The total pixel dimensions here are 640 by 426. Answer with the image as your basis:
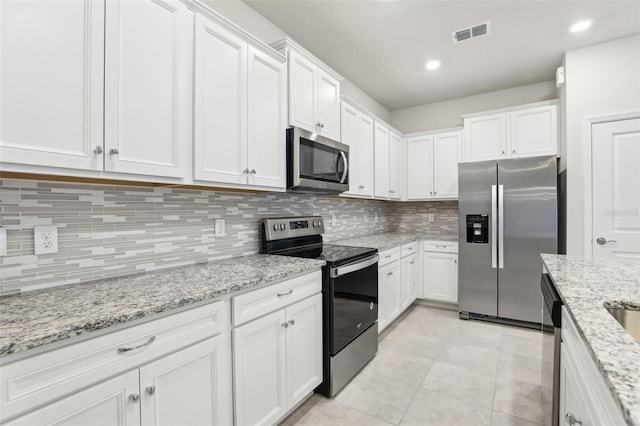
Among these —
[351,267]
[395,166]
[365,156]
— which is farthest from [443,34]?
[351,267]

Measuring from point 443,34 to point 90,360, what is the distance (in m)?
3.21

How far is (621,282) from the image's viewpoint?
4.43 feet

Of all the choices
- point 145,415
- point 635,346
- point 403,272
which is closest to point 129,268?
point 145,415

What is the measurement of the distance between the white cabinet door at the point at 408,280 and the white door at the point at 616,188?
1717mm

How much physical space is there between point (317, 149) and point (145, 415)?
1.84 meters

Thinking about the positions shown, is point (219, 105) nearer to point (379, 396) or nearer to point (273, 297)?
point (273, 297)

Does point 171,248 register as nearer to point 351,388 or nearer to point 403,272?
point 351,388

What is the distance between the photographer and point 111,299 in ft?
3.81

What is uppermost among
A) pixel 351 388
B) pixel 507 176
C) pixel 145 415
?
pixel 507 176

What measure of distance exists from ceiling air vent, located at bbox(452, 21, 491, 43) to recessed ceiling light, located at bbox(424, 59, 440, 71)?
42 centimetres

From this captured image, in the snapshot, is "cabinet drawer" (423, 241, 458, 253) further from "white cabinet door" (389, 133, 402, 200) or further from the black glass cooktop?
the black glass cooktop

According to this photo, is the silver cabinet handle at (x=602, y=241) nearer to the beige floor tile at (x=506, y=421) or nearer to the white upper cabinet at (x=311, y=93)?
the beige floor tile at (x=506, y=421)

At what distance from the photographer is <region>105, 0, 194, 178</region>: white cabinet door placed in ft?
4.15

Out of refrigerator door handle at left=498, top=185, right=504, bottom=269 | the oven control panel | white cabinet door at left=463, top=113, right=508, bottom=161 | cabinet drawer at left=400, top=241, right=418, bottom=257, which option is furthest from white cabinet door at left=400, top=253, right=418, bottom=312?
white cabinet door at left=463, top=113, right=508, bottom=161
